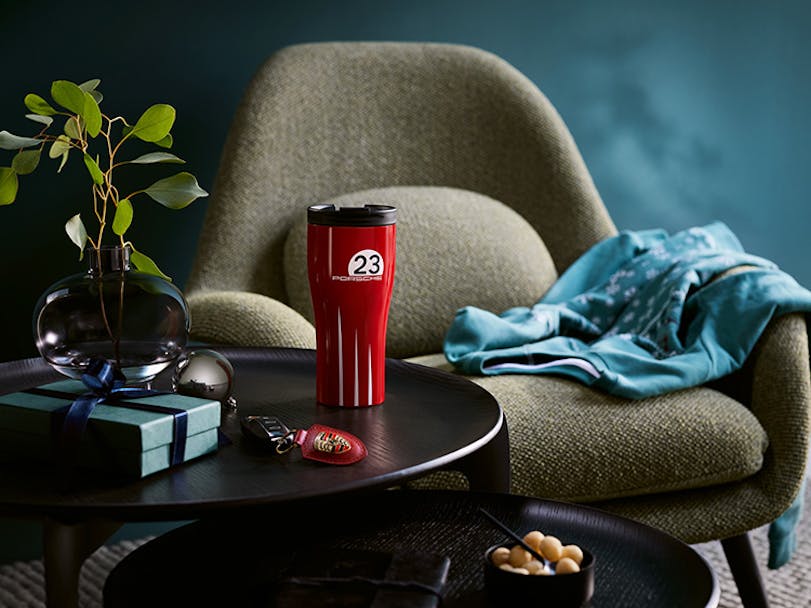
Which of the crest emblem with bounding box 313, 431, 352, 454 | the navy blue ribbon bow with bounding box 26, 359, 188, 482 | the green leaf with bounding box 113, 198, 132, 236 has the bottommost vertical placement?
the crest emblem with bounding box 313, 431, 352, 454

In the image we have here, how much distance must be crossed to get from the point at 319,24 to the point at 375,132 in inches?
12.2

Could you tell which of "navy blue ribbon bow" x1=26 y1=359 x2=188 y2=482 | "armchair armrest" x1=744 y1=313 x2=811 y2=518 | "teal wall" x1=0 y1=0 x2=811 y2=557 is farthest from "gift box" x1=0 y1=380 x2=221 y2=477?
"teal wall" x1=0 y1=0 x2=811 y2=557

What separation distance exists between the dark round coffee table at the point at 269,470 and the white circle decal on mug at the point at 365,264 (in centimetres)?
13

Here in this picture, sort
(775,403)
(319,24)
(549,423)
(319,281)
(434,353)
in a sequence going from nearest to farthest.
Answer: (319,281) → (549,423) → (775,403) → (434,353) → (319,24)

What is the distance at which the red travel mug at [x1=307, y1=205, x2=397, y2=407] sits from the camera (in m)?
0.94

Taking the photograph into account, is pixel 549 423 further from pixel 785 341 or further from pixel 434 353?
pixel 434 353

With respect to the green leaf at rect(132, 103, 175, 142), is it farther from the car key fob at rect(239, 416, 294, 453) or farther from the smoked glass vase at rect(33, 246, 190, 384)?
the car key fob at rect(239, 416, 294, 453)

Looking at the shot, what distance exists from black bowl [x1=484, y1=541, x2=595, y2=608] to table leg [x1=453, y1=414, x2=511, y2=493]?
0.93ft

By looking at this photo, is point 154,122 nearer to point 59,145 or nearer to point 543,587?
point 59,145

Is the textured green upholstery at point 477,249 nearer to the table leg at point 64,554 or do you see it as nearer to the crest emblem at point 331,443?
the crest emblem at point 331,443

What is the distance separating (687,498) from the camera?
4.58 ft

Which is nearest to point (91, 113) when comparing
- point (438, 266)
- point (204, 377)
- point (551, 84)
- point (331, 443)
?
point (204, 377)

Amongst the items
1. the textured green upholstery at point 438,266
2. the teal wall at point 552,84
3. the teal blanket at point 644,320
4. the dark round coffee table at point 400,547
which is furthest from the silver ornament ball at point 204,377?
the teal wall at point 552,84

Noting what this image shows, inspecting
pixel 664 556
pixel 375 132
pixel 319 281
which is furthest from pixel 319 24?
pixel 664 556
